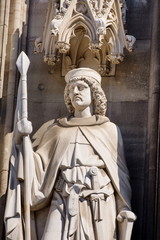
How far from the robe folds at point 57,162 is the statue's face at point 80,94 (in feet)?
0.49

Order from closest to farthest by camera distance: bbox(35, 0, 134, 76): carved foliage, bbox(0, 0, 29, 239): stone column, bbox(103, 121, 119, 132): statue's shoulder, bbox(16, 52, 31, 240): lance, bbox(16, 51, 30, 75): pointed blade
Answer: bbox(16, 52, 31, 240): lance → bbox(16, 51, 30, 75): pointed blade → bbox(103, 121, 119, 132): statue's shoulder → bbox(35, 0, 134, 76): carved foliage → bbox(0, 0, 29, 239): stone column

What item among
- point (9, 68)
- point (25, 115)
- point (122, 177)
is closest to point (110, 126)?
point (122, 177)

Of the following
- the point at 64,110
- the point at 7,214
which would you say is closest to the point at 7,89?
the point at 64,110

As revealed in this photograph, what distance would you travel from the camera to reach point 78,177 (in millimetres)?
14359

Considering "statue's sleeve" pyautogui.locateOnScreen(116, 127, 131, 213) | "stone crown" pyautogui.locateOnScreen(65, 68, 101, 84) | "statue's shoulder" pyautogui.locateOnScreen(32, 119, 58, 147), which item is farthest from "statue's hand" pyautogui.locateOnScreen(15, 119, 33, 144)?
"statue's sleeve" pyautogui.locateOnScreen(116, 127, 131, 213)

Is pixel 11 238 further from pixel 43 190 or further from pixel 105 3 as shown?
pixel 105 3

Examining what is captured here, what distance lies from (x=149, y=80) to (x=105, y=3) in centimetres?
92

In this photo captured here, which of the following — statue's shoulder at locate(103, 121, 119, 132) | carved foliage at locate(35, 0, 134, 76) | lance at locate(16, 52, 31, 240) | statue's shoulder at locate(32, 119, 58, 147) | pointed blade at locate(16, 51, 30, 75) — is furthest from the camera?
carved foliage at locate(35, 0, 134, 76)

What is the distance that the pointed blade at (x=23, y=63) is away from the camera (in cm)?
1462

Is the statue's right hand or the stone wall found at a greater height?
the stone wall

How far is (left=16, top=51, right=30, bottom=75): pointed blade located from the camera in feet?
48.0

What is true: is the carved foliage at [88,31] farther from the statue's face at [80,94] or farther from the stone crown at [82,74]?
the statue's face at [80,94]

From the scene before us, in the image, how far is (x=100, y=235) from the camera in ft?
46.5

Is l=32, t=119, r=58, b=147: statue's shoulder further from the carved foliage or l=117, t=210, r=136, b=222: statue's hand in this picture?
l=117, t=210, r=136, b=222: statue's hand
